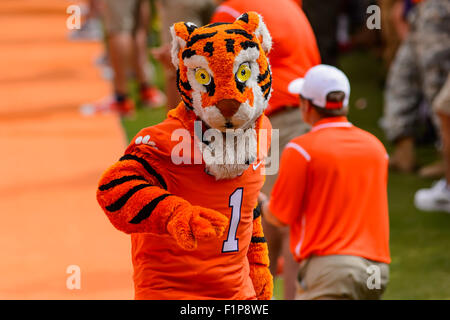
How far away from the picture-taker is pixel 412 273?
498 cm

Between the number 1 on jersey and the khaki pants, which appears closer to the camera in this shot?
the number 1 on jersey

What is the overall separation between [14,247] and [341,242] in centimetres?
265

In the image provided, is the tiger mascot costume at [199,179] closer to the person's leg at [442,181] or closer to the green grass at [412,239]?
the green grass at [412,239]

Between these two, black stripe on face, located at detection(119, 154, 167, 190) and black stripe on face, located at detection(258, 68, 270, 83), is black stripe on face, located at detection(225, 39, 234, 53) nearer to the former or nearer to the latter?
black stripe on face, located at detection(258, 68, 270, 83)

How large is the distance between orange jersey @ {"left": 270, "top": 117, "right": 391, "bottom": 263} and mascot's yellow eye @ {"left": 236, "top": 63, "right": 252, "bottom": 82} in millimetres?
1121

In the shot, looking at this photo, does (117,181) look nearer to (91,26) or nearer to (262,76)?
(262,76)

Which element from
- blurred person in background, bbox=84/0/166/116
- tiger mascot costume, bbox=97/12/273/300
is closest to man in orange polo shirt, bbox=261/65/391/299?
tiger mascot costume, bbox=97/12/273/300

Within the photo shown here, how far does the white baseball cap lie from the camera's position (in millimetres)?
3592

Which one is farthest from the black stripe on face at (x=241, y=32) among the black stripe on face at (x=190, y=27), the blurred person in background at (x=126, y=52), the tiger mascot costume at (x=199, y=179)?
the blurred person in background at (x=126, y=52)

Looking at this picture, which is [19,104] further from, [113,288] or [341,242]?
[341,242]

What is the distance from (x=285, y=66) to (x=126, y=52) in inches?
174

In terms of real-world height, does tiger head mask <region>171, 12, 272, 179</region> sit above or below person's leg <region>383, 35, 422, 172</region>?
above

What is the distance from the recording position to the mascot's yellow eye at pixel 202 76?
2410mm

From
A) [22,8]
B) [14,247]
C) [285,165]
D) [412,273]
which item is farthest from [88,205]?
[22,8]
